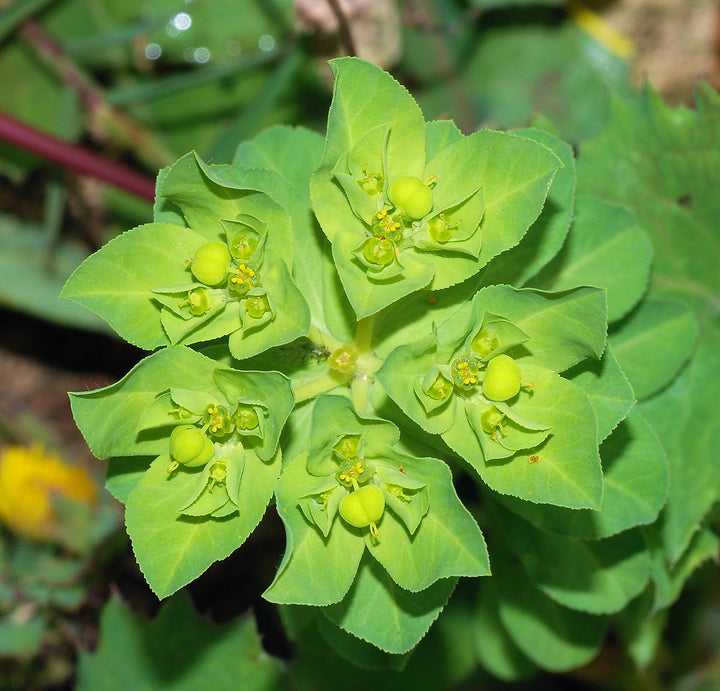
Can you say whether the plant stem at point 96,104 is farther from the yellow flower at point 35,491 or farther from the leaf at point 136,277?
the leaf at point 136,277

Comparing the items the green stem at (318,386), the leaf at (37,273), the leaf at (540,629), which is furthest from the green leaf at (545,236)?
the leaf at (37,273)

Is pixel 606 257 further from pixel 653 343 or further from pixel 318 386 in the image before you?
pixel 318 386

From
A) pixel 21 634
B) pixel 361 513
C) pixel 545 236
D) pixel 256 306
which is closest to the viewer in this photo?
pixel 361 513

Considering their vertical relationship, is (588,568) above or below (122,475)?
below

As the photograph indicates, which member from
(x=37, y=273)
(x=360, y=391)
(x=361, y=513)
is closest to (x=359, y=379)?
(x=360, y=391)

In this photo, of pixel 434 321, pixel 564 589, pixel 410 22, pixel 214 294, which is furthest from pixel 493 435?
pixel 410 22

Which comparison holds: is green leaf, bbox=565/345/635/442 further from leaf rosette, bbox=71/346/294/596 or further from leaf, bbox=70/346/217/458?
leaf, bbox=70/346/217/458

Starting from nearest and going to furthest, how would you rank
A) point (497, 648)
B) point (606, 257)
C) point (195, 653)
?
point (606, 257) < point (195, 653) < point (497, 648)
